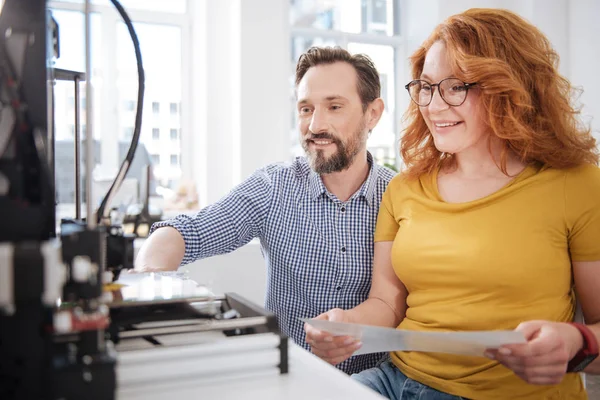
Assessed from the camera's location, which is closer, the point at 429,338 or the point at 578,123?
the point at 429,338

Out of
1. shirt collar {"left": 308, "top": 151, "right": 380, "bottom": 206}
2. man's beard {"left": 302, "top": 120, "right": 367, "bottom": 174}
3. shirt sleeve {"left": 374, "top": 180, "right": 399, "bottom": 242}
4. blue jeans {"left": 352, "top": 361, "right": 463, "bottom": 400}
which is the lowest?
blue jeans {"left": 352, "top": 361, "right": 463, "bottom": 400}

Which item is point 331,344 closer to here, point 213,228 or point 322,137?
point 213,228

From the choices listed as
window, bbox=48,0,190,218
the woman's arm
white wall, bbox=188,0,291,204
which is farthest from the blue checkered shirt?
window, bbox=48,0,190,218

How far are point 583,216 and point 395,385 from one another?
1.71 ft

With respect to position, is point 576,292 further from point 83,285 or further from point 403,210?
point 83,285

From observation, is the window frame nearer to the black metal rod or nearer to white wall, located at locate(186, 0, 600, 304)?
white wall, located at locate(186, 0, 600, 304)

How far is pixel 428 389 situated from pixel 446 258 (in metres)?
0.27

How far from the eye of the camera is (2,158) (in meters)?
0.46

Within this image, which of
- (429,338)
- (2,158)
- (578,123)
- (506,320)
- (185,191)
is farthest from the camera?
(185,191)

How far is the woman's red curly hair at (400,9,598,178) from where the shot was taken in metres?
1.10

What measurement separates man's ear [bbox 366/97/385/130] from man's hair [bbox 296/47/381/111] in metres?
0.02

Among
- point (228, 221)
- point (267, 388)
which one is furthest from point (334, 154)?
point (267, 388)

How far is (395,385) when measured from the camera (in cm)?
114

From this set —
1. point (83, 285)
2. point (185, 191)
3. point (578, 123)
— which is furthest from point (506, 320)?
point (185, 191)
